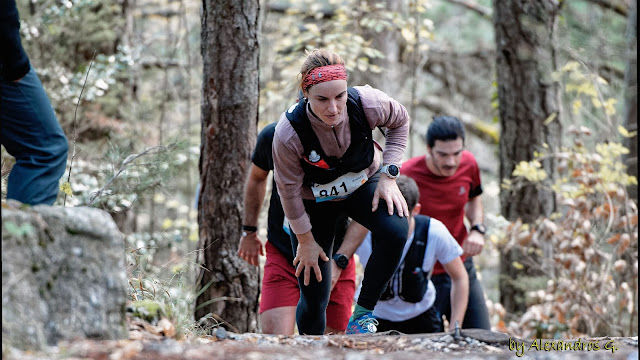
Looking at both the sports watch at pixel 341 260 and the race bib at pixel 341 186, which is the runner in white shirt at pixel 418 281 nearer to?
the sports watch at pixel 341 260

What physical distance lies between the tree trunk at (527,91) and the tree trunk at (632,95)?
838mm

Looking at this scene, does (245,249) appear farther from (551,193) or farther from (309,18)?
(309,18)

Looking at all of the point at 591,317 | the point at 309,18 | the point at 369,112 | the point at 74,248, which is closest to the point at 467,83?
the point at 309,18

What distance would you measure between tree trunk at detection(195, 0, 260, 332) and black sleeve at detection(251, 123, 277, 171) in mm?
667

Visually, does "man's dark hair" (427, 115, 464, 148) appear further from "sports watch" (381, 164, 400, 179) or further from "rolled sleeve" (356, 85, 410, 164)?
"sports watch" (381, 164, 400, 179)

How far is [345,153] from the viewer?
141 inches

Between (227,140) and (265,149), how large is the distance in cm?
80

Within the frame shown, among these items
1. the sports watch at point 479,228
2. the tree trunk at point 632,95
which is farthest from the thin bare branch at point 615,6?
the sports watch at point 479,228

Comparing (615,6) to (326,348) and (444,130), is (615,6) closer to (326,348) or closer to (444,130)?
(444,130)

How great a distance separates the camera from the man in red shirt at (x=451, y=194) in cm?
513

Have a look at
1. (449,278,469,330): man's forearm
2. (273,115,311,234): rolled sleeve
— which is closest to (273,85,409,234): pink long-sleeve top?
(273,115,311,234): rolled sleeve

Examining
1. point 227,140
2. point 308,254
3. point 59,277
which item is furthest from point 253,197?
point 59,277

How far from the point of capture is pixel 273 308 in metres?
4.36

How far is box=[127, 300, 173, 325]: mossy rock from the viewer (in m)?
3.16
